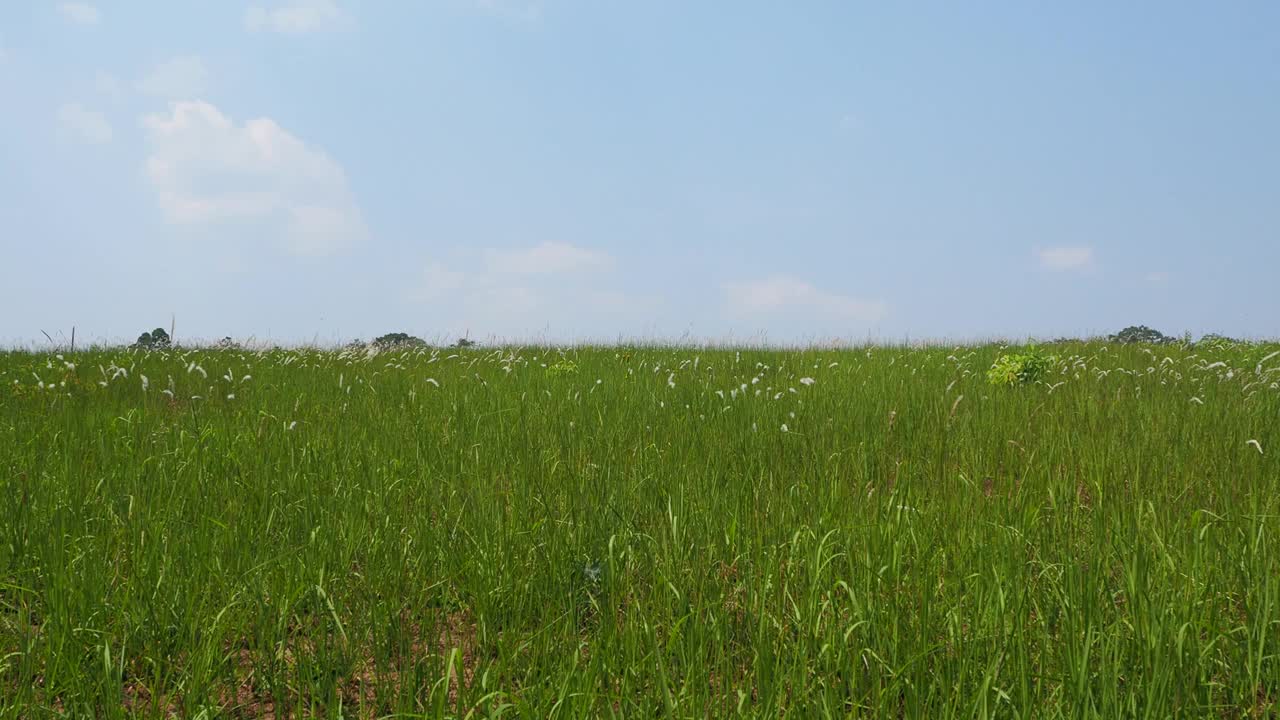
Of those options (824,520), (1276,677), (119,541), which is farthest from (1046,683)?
(119,541)

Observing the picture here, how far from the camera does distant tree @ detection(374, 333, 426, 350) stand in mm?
14930

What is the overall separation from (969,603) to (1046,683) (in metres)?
0.52

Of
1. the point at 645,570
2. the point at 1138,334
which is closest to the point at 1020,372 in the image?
the point at 645,570

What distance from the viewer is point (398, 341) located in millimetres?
16719

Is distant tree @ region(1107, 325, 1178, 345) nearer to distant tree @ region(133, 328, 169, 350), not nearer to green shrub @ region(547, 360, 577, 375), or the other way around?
green shrub @ region(547, 360, 577, 375)

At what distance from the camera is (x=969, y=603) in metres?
2.98

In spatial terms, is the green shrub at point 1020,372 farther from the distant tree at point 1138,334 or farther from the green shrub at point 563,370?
the distant tree at point 1138,334

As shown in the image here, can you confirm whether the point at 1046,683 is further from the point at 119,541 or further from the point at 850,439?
the point at 119,541

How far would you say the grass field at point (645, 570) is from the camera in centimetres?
238

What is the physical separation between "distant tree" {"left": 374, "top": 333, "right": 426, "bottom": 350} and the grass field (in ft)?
29.7

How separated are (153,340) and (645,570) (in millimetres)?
15547

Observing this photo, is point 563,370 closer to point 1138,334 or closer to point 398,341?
point 398,341

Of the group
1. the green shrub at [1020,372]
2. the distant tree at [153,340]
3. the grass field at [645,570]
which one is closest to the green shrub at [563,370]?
the grass field at [645,570]

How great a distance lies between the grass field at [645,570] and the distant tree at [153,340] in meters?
9.48
